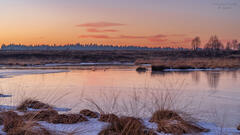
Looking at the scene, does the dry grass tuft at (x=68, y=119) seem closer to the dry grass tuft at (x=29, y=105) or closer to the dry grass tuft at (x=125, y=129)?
the dry grass tuft at (x=125, y=129)

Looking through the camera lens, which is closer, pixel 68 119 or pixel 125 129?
pixel 125 129

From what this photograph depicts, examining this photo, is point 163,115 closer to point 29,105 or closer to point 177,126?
point 177,126

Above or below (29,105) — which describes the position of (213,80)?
below

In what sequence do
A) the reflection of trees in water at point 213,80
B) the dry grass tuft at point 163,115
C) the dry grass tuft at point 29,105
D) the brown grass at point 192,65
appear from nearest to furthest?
the dry grass tuft at point 163,115, the dry grass tuft at point 29,105, the reflection of trees in water at point 213,80, the brown grass at point 192,65

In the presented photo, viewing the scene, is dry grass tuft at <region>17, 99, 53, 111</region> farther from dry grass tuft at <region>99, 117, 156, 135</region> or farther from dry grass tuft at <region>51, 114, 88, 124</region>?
dry grass tuft at <region>99, 117, 156, 135</region>

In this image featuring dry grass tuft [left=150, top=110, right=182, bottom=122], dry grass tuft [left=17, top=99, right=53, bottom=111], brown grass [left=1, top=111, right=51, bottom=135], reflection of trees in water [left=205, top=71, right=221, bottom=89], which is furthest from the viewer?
reflection of trees in water [left=205, top=71, right=221, bottom=89]

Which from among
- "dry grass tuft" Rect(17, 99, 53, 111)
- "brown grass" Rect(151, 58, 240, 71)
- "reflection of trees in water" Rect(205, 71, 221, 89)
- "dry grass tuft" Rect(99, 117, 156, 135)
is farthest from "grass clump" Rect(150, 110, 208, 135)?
"brown grass" Rect(151, 58, 240, 71)

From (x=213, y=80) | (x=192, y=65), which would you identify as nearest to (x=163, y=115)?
(x=213, y=80)

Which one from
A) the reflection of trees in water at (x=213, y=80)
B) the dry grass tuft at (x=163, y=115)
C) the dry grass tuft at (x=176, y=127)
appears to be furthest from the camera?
the reflection of trees in water at (x=213, y=80)

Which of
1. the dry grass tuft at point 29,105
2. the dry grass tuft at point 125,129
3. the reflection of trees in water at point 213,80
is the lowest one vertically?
the reflection of trees in water at point 213,80

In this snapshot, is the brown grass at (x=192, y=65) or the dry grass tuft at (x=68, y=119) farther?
the brown grass at (x=192, y=65)

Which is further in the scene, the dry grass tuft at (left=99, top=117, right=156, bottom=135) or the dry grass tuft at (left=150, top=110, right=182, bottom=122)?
the dry grass tuft at (left=150, top=110, right=182, bottom=122)

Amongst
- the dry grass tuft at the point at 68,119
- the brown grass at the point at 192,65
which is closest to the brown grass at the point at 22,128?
the dry grass tuft at the point at 68,119

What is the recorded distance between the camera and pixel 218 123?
5801 mm
